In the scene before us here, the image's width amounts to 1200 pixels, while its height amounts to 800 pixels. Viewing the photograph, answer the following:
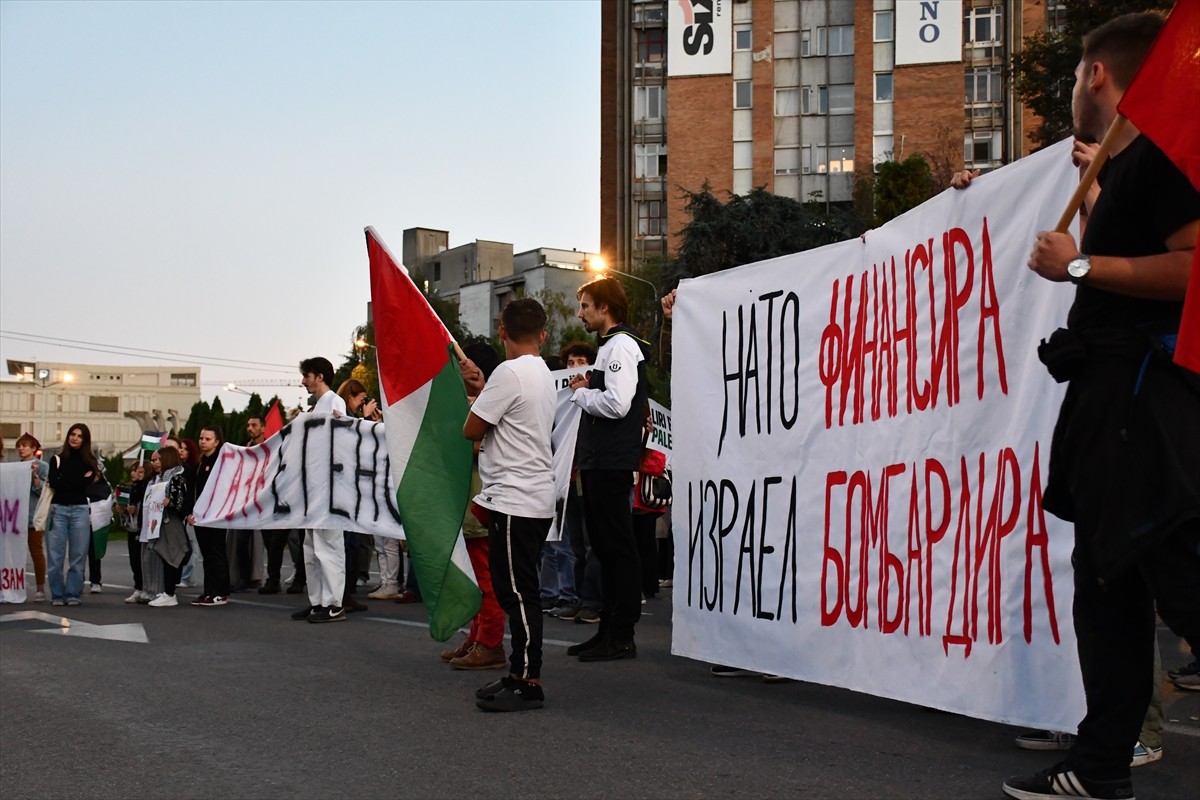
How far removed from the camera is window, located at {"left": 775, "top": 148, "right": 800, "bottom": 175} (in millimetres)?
63688

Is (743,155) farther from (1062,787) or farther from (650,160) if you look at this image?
(1062,787)

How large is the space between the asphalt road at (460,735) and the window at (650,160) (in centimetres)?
6136

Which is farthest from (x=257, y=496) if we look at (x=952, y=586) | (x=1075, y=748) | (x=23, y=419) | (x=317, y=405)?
(x=23, y=419)

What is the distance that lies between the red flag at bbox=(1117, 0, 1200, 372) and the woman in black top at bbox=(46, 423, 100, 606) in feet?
37.6

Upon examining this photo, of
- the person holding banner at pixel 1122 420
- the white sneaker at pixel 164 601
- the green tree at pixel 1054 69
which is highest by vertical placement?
the green tree at pixel 1054 69

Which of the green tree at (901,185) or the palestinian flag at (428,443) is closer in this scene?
the palestinian flag at (428,443)

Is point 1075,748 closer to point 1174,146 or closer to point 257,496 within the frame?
point 1174,146

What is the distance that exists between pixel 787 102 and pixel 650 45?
28.2 feet

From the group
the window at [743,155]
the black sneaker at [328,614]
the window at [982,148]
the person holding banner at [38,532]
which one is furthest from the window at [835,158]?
the black sneaker at [328,614]

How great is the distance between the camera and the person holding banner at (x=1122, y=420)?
11.6 ft

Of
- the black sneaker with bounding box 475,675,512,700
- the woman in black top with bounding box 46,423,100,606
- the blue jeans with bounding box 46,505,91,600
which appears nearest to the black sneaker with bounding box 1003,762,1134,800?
the black sneaker with bounding box 475,675,512,700

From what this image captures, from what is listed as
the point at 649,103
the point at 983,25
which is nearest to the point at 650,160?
the point at 649,103

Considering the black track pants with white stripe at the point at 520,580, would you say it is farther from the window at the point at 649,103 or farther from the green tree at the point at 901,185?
the window at the point at 649,103

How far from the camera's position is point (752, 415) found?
6.66m
